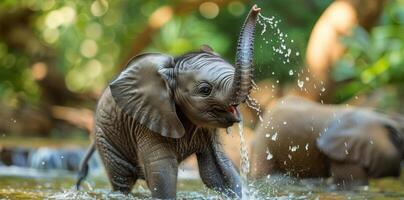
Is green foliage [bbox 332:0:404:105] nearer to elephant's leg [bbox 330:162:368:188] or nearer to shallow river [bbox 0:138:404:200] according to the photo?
shallow river [bbox 0:138:404:200]

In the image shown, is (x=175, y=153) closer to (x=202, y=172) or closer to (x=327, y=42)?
(x=202, y=172)

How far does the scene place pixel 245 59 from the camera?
4.79 m

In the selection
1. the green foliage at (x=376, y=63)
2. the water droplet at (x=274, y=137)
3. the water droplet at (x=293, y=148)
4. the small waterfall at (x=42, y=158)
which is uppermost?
the green foliage at (x=376, y=63)

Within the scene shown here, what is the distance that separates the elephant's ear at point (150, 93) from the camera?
5645 millimetres

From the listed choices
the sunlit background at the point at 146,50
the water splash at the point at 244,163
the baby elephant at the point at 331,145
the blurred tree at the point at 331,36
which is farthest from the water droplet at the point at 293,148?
the blurred tree at the point at 331,36

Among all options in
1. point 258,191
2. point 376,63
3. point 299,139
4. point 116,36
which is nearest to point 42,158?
point 299,139

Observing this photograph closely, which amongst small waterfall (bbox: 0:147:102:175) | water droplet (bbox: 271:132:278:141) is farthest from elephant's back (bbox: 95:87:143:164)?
small waterfall (bbox: 0:147:102:175)

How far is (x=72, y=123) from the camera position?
55.9 feet

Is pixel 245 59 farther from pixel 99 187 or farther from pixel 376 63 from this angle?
pixel 376 63

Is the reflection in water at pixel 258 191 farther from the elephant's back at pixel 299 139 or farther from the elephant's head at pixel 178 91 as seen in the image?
the elephant's head at pixel 178 91

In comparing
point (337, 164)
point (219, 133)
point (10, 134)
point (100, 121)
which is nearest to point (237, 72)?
point (219, 133)

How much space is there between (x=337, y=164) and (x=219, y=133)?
321 centimetres

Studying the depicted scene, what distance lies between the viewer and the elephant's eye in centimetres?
536

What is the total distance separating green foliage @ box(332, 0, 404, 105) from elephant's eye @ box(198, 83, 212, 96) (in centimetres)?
752
